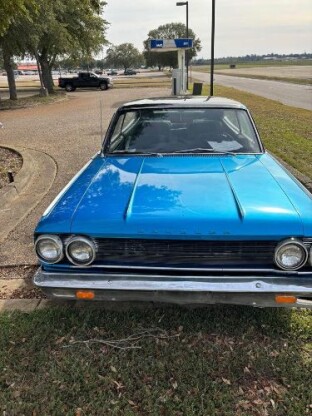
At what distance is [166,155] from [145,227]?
141 centimetres

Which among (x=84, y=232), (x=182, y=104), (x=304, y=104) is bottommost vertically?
(x=304, y=104)

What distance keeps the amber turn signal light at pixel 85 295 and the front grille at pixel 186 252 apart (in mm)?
235

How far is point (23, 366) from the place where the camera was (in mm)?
2600

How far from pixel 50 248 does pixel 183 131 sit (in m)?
1.93

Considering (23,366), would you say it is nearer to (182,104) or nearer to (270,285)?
(270,285)

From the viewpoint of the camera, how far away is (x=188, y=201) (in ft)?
8.78

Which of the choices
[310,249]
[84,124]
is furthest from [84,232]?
[84,124]

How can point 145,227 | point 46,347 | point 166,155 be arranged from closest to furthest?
point 145,227 → point 46,347 → point 166,155

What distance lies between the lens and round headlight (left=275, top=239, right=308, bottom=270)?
246cm

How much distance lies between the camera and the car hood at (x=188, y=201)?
7.98 ft

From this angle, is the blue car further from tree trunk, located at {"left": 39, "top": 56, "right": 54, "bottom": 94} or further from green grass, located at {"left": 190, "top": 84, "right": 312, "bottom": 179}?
tree trunk, located at {"left": 39, "top": 56, "right": 54, "bottom": 94}

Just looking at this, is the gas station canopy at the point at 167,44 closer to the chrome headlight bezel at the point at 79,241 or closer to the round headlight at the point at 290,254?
the chrome headlight bezel at the point at 79,241

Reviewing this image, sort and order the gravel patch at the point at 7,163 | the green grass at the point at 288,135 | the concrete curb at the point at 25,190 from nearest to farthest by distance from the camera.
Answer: the concrete curb at the point at 25,190 < the gravel patch at the point at 7,163 < the green grass at the point at 288,135

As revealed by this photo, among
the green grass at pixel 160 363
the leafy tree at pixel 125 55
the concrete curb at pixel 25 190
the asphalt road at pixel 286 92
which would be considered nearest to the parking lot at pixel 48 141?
the concrete curb at pixel 25 190
